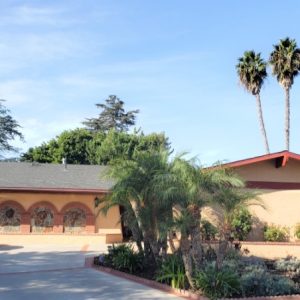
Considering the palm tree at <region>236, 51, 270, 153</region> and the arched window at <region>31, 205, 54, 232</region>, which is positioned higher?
the palm tree at <region>236, 51, 270, 153</region>

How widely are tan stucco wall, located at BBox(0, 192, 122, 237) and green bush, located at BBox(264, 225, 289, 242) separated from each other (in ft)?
29.5

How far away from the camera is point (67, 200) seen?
2827 centimetres

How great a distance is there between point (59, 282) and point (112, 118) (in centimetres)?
5532

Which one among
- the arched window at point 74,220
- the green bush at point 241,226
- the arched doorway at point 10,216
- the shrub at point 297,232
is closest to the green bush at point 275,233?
the shrub at point 297,232

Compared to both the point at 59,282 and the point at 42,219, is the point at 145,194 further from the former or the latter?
the point at 42,219

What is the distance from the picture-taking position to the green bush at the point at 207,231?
20.0 m

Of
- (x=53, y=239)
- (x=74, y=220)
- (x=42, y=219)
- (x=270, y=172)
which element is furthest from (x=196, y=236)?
(x=42, y=219)

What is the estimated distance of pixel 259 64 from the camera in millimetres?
38219

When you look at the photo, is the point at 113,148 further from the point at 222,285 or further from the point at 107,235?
the point at 222,285

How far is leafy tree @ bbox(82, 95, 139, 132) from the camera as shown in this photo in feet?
222

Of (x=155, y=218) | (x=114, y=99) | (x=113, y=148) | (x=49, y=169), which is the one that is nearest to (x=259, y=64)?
(x=113, y=148)

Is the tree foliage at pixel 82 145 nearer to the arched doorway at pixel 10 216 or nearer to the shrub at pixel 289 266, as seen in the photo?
the arched doorway at pixel 10 216

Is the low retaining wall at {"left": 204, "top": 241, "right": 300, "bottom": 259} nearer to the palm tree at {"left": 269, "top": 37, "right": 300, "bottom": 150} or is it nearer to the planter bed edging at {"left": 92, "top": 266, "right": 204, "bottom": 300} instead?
the planter bed edging at {"left": 92, "top": 266, "right": 204, "bottom": 300}

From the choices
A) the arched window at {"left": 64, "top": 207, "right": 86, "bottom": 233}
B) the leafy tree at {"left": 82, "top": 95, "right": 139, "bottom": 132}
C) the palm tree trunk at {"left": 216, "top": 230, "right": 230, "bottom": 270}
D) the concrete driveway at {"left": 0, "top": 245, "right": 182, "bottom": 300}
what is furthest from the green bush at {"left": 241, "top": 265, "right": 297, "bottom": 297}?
the leafy tree at {"left": 82, "top": 95, "right": 139, "bottom": 132}
